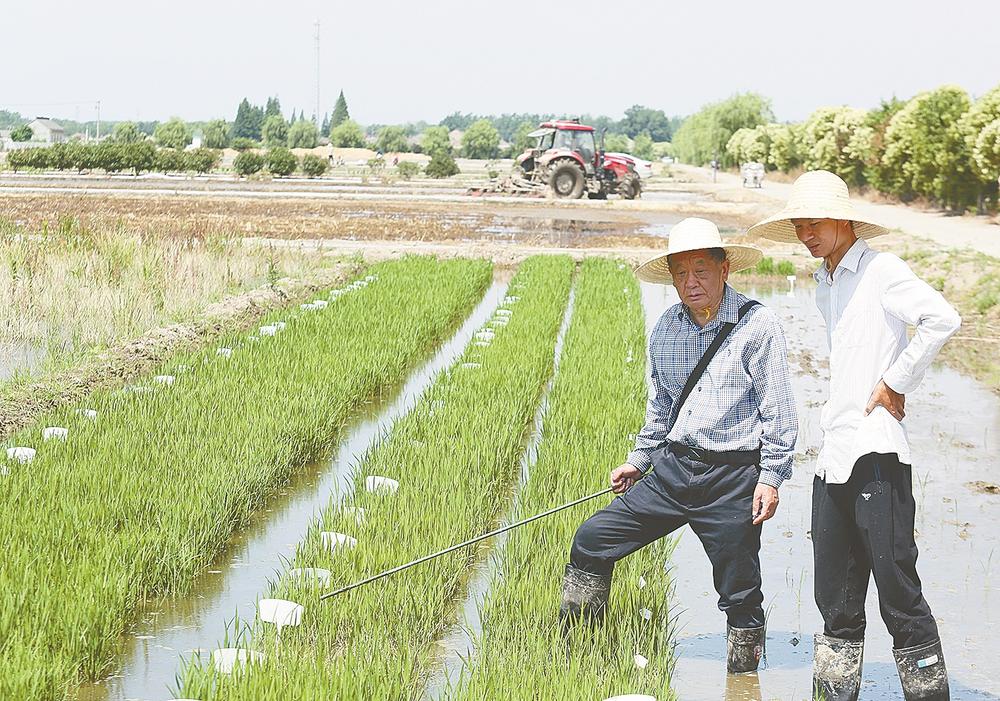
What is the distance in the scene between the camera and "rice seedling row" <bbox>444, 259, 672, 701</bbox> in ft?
9.22

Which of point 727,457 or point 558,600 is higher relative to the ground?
point 727,457

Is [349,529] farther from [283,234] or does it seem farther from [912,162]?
[912,162]

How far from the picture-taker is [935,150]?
23.9 metres

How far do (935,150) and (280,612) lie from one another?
2318cm

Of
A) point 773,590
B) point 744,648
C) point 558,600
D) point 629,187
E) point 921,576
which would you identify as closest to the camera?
point 744,648

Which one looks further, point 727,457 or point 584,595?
point 584,595

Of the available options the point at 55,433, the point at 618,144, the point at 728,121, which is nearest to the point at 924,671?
the point at 55,433

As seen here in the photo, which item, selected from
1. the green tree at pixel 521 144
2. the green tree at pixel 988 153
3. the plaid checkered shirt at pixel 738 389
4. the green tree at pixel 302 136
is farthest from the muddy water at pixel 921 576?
the green tree at pixel 302 136

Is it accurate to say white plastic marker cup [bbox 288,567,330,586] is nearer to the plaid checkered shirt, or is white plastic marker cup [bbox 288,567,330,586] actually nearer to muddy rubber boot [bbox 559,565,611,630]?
muddy rubber boot [bbox 559,565,611,630]

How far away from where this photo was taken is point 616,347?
772cm

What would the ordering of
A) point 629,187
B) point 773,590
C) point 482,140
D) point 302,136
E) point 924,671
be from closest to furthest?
point 924,671 < point 773,590 < point 629,187 < point 302,136 < point 482,140

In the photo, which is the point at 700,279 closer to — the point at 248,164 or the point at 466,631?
the point at 466,631

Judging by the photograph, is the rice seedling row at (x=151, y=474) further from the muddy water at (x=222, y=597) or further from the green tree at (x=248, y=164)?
the green tree at (x=248, y=164)

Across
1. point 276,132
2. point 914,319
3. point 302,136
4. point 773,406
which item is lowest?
point 773,406
